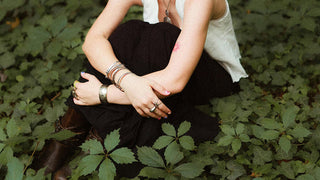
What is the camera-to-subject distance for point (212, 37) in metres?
1.61

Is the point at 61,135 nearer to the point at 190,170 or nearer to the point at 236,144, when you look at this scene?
the point at 190,170

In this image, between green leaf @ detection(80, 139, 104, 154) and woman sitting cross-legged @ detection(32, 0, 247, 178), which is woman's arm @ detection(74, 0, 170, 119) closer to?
woman sitting cross-legged @ detection(32, 0, 247, 178)

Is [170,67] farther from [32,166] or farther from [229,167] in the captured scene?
[32,166]

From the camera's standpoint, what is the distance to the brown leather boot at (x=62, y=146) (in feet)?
5.06

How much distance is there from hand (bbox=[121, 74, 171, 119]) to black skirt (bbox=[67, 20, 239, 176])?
0.43 ft

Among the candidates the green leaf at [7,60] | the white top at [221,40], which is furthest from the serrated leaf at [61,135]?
the green leaf at [7,60]

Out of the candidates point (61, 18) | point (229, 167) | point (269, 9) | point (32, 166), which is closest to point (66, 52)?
point (61, 18)

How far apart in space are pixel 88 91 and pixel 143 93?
1.16ft

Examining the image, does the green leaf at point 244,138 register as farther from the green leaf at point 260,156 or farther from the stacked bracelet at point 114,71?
the stacked bracelet at point 114,71

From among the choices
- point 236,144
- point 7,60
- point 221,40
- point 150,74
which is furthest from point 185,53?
point 7,60

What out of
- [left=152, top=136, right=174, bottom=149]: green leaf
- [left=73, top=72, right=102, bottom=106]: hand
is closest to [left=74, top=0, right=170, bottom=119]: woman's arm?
[left=73, top=72, right=102, bottom=106]: hand

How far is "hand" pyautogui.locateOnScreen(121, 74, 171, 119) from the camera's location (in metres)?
1.29

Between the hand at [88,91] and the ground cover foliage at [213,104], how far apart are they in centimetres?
21

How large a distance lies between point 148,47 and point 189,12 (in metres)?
0.30
